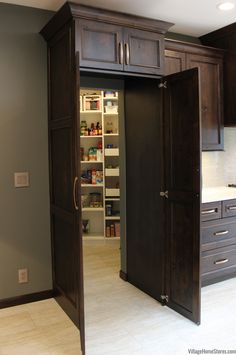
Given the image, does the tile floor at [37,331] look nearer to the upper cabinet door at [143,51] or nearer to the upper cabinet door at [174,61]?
the upper cabinet door at [143,51]

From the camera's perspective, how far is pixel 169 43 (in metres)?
3.17

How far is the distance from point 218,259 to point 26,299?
73.7 inches

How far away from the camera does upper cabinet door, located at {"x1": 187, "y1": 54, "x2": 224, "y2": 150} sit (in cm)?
355

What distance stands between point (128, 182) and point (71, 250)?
1066 millimetres

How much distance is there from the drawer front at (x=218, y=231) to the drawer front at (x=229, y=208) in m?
0.06

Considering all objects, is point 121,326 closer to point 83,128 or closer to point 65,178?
point 65,178

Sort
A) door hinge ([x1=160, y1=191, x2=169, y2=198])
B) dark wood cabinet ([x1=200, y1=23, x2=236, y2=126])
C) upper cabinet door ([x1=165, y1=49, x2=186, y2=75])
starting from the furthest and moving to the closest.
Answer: dark wood cabinet ([x1=200, y1=23, x2=236, y2=126])
upper cabinet door ([x1=165, y1=49, x2=186, y2=75])
door hinge ([x1=160, y1=191, x2=169, y2=198])

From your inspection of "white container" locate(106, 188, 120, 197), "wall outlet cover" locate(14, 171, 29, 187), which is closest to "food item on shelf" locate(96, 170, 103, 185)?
"white container" locate(106, 188, 120, 197)

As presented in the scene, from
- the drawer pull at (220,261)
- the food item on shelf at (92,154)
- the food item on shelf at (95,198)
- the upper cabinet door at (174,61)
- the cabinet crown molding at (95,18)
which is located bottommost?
the drawer pull at (220,261)

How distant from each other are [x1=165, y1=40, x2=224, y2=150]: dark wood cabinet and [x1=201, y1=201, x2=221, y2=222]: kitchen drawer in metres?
0.66

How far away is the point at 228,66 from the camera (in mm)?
3650

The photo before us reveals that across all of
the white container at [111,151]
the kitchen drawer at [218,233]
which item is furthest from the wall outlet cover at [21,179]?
the white container at [111,151]

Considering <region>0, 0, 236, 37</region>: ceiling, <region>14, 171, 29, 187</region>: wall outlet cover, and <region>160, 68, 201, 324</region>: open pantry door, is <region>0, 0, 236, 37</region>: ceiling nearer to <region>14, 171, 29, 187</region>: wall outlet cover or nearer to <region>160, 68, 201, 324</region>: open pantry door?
<region>160, 68, 201, 324</region>: open pantry door

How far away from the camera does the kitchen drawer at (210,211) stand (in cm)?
318
